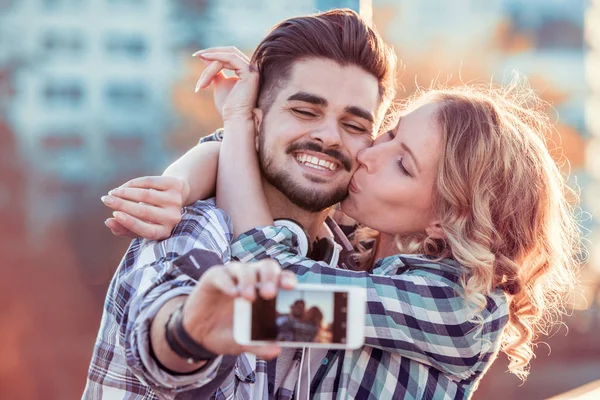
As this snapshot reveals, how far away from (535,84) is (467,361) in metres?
8.61

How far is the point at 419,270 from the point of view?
1868 mm

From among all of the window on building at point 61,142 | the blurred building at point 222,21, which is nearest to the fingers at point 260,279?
the window on building at point 61,142

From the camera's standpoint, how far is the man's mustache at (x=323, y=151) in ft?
6.75

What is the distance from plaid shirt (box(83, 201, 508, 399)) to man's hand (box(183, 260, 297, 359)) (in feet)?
1.16

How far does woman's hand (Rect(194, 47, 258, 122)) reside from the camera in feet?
6.84

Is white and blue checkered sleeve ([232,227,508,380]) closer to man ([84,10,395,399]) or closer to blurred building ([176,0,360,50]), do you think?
man ([84,10,395,399])

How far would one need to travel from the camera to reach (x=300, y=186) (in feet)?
6.82

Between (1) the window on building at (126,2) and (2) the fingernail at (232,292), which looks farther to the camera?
(1) the window on building at (126,2)

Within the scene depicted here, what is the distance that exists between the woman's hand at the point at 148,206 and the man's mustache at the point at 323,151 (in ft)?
1.61

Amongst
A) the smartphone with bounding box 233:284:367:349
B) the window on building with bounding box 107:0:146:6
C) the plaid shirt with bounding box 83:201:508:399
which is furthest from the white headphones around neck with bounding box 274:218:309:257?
the window on building with bounding box 107:0:146:6

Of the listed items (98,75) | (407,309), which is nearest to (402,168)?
(407,309)

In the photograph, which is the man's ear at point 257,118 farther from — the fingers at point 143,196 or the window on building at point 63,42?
the window on building at point 63,42

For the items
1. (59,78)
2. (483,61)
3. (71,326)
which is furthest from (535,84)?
(71,326)

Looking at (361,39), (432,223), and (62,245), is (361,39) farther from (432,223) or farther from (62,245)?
(62,245)
